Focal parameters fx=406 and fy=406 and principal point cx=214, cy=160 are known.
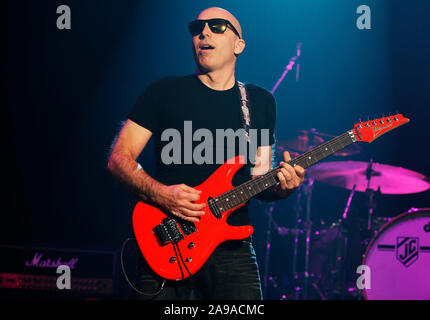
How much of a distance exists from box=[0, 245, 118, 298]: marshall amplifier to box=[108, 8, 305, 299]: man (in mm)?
1827

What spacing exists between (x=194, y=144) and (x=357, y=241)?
10.4ft

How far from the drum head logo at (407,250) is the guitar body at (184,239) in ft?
8.02

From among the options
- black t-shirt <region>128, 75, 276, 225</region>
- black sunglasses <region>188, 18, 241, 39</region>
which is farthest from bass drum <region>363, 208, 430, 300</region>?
black sunglasses <region>188, 18, 241, 39</region>

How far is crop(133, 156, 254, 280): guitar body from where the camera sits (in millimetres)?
2480

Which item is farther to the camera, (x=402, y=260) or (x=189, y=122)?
(x=402, y=260)

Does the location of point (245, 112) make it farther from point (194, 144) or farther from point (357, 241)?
point (357, 241)

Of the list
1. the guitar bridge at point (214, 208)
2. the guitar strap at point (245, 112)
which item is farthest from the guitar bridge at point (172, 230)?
the guitar strap at point (245, 112)

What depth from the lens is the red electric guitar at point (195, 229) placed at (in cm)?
249

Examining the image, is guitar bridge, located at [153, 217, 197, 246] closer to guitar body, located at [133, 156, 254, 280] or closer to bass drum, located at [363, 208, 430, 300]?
guitar body, located at [133, 156, 254, 280]

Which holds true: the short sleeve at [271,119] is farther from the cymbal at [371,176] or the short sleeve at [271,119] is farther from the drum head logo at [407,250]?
the drum head logo at [407,250]

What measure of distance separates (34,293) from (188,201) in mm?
2832

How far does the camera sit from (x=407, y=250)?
4.27m

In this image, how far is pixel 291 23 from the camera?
5500 mm

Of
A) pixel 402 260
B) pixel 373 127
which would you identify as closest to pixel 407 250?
pixel 402 260
